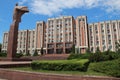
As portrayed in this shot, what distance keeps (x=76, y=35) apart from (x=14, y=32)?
5417 centimetres

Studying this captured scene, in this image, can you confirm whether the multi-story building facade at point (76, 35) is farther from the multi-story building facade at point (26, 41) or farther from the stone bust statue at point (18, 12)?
the stone bust statue at point (18, 12)

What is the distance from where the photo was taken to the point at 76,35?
237 feet

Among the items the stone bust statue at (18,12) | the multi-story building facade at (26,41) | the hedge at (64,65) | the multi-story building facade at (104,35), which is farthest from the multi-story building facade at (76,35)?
the hedge at (64,65)

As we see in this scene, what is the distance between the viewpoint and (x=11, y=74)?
8.98 meters

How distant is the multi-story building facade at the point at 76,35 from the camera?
69688 mm

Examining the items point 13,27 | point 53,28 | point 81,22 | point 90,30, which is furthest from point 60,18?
point 13,27

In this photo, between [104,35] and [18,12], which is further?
[104,35]

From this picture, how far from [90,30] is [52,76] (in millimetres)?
69243

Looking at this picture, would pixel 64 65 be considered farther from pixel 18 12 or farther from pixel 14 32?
pixel 18 12

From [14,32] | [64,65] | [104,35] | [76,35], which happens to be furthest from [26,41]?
[64,65]

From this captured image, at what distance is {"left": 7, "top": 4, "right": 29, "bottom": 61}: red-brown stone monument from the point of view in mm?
19531

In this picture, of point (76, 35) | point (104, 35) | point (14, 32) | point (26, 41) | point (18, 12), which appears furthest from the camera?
point (26, 41)

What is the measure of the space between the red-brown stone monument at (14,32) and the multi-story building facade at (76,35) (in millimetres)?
48007

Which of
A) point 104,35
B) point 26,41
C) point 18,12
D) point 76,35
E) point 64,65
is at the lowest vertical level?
point 64,65
